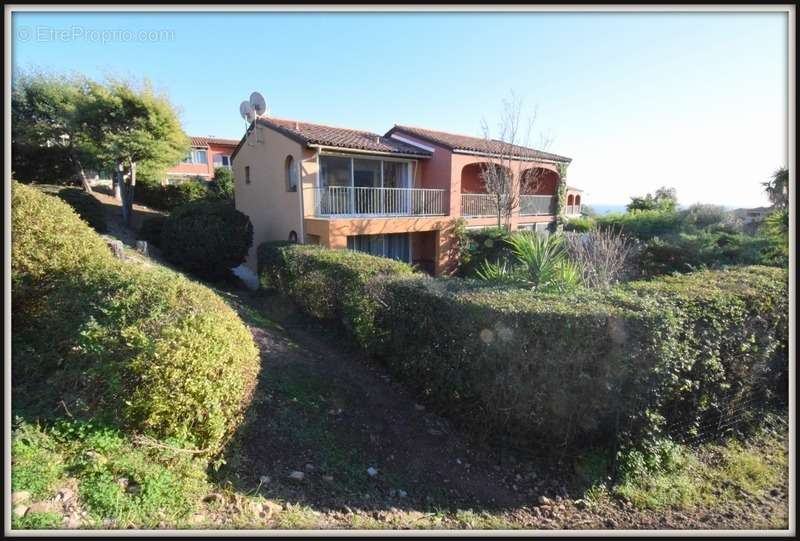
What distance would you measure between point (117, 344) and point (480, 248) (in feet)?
41.8

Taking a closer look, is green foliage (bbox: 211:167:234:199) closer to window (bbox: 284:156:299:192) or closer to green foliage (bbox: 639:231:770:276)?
window (bbox: 284:156:299:192)

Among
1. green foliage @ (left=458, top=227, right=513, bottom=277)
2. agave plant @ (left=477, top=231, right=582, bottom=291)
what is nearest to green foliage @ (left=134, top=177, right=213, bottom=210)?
green foliage @ (left=458, top=227, right=513, bottom=277)

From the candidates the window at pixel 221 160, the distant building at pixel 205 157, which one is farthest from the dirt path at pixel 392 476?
the window at pixel 221 160

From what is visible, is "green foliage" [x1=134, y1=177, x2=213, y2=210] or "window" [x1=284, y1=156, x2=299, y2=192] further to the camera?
"green foliage" [x1=134, y1=177, x2=213, y2=210]

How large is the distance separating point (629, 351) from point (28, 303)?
675 cm

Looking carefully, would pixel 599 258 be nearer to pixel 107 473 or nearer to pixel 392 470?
pixel 392 470

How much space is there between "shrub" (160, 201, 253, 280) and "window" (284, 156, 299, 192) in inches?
75.8

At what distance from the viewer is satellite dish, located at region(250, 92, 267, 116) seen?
43.5 feet

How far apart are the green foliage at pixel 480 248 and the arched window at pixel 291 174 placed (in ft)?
22.5

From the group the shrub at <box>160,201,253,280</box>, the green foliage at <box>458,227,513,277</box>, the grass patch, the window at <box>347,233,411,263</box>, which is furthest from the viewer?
the green foliage at <box>458,227,513,277</box>

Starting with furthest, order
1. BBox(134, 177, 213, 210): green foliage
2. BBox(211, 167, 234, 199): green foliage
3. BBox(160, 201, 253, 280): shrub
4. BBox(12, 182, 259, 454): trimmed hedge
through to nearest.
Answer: BBox(211, 167, 234, 199): green foliage, BBox(134, 177, 213, 210): green foliage, BBox(160, 201, 253, 280): shrub, BBox(12, 182, 259, 454): trimmed hedge

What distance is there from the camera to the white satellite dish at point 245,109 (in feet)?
44.5

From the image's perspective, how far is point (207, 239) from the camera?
35.6 feet

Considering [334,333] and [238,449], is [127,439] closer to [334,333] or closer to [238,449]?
[238,449]
